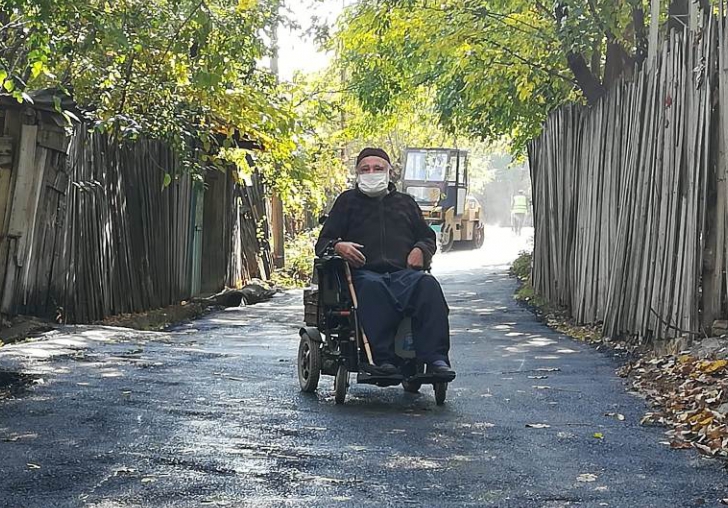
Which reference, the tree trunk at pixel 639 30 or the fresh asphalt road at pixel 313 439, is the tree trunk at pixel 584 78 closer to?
the tree trunk at pixel 639 30

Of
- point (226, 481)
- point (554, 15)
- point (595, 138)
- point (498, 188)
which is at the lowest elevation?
point (226, 481)

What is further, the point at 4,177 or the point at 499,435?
the point at 4,177

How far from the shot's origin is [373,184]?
6.99m

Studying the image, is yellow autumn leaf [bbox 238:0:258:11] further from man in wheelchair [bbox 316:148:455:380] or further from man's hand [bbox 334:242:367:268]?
man's hand [bbox 334:242:367:268]

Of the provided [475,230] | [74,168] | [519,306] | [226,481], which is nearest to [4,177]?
[74,168]

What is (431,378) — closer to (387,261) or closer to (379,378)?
(379,378)

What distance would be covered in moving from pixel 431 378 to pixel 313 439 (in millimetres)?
1153

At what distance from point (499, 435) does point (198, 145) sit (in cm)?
1085

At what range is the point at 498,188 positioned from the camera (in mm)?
83875

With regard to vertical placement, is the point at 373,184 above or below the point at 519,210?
below

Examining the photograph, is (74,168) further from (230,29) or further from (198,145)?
(198,145)

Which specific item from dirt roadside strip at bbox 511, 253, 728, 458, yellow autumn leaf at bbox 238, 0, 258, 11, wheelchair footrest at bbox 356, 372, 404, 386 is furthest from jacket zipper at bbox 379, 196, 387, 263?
yellow autumn leaf at bbox 238, 0, 258, 11

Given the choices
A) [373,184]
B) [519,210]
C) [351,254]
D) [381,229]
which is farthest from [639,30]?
[519,210]

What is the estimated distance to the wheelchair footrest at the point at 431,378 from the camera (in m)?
6.19
